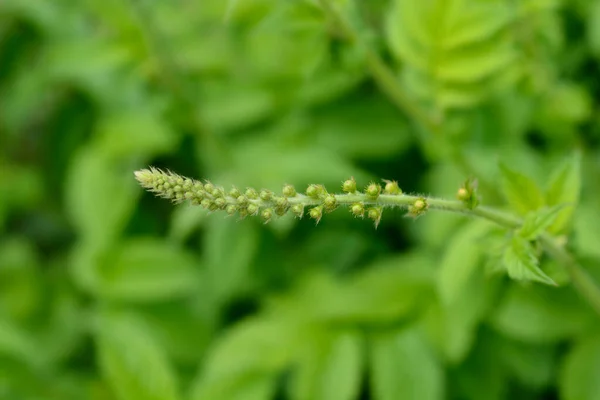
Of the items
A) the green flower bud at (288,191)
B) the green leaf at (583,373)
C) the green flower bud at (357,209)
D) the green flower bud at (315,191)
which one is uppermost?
the green leaf at (583,373)

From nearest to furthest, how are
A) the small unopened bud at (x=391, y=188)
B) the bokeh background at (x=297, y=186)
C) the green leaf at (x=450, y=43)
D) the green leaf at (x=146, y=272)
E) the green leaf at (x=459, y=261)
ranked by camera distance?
the small unopened bud at (x=391, y=188) < the green leaf at (x=459, y=261) < the green leaf at (x=450, y=43) < the bokeh background at (x=297, y=186) < the green leaf at (x=146, y=272)

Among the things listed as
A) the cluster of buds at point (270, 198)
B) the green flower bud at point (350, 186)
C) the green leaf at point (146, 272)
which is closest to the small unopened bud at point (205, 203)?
the cluster of buds at point (270, 198)

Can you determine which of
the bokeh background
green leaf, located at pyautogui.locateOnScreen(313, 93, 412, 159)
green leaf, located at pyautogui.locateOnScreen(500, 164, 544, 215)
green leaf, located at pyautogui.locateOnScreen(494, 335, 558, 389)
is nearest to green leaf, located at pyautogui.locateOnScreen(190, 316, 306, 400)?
the bokeh background

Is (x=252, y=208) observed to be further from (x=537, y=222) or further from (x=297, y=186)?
(x=297, y=186)

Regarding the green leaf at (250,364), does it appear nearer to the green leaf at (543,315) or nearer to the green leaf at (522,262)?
the green leaf at (543,315)

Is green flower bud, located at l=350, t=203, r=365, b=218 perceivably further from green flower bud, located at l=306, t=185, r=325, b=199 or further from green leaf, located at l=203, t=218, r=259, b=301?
Answer: green leaf, located at l=203, t=218, r=259, b=301

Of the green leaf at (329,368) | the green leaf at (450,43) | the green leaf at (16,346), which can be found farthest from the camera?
the green leaf at (16,346)

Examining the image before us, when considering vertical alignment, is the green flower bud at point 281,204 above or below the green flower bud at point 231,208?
above
